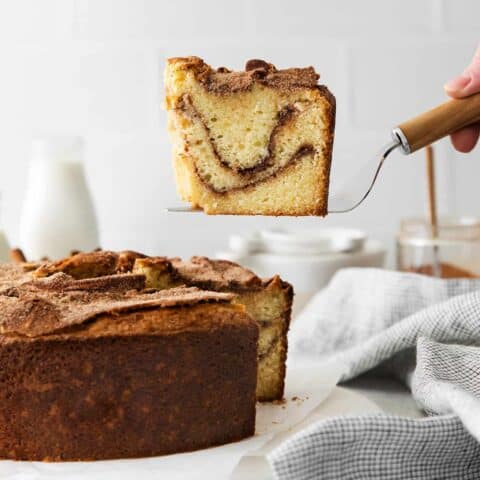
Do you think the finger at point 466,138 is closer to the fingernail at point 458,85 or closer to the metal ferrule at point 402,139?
the fingernail at point 458,85

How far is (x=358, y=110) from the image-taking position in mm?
4559

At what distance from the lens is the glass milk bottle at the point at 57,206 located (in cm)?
353

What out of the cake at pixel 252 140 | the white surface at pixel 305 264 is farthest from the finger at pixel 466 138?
the white surface at pixel 305 264

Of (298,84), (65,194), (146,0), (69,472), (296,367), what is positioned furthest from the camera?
(146,0)

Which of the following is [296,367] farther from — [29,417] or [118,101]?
[118,101]

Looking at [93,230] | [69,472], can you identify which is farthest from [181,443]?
[93,230]

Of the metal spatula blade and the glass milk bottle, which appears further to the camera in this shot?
the glass milk bottle

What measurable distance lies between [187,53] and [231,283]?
2597mm

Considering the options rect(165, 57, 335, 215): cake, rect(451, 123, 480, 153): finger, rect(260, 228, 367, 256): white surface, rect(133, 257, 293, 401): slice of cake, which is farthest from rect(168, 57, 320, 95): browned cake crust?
rect(260, 228, 367, 256): white surface

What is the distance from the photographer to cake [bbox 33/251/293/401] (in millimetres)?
2107

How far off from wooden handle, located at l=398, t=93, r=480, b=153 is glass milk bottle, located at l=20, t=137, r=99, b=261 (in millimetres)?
1781

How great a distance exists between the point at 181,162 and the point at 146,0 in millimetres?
2673

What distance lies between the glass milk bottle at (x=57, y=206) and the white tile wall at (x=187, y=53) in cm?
98

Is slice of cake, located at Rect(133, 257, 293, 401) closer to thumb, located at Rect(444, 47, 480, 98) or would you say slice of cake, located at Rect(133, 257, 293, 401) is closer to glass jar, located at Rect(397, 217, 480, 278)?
thumb, located at Rect(444, 47, 480, 98)
